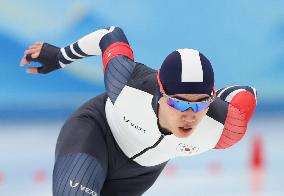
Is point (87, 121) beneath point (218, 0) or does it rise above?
beneath

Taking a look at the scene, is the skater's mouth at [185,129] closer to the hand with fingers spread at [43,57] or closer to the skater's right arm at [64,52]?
the skater's right arm at [64,52]

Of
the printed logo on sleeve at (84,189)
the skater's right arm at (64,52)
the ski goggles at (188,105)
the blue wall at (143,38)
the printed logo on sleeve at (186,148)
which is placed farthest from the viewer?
the blue wall at (143,38)

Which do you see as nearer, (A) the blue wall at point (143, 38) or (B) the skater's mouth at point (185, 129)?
(B) the skater's mouth at point (185, 129)

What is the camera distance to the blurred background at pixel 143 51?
6.04 metres

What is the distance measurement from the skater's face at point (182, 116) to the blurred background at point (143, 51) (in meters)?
2.30

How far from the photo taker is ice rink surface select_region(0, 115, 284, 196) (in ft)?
16.0

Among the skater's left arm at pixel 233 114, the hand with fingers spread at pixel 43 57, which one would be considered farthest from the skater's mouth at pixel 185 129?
the hand with fingers spread at pixel 43 57

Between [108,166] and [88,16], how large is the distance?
3.09m

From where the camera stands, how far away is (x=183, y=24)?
6.86 meters

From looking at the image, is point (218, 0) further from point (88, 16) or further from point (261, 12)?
point (88, 16)

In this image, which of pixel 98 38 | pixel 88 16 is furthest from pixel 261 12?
pixel 98 38

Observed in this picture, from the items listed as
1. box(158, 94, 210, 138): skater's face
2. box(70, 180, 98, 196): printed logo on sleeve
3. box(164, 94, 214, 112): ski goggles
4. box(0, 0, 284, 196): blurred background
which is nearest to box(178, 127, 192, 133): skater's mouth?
box(158, 94, 210, 138): skater's face

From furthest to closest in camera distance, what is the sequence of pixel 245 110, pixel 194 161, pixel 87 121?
pixel 194 161 < pixel 87 121 < pixel 245 110

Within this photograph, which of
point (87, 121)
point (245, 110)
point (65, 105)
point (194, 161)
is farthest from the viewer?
point (65, 105)
